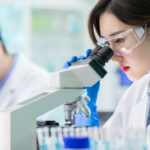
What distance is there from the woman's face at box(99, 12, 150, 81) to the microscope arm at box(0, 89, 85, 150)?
643 millimetres

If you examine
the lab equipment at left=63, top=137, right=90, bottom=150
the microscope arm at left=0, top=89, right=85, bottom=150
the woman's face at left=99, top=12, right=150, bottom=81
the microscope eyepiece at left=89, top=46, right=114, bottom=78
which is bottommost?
the lab equipment at left=63, top=137, right=90, bottom=150

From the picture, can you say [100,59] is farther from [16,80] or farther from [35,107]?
[16,80]

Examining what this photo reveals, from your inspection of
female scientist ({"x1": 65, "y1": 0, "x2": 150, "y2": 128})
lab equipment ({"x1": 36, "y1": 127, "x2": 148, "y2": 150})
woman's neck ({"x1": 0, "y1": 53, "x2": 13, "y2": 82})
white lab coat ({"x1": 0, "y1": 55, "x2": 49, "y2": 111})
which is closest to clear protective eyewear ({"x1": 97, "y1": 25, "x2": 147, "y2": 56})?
female scientist ({"x1": 65, "y1": 0, "x2": 150, "y2": 128})

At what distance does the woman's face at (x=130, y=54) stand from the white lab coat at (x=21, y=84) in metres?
0.95

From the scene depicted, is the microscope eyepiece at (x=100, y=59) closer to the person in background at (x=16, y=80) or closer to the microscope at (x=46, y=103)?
the microscope at (x=46, y=103)

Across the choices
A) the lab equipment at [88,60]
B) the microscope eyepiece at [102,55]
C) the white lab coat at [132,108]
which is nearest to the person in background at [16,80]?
the white lab coat at [132,108]

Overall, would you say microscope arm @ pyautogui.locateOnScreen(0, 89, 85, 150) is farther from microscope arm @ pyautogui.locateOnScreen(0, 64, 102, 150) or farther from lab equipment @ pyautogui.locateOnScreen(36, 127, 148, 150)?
lab equipment @ pyautogui.locateOnScreen(36, 127, 148, 150)

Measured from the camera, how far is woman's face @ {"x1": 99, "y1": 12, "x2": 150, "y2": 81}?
1.33 meters

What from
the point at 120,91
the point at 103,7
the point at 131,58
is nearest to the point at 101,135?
the point at 131,58

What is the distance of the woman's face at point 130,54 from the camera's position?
1332 mm

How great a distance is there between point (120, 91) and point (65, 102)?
374cm

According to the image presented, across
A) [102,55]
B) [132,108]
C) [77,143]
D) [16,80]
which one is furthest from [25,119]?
[16,80]

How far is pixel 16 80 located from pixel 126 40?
47.3 inches

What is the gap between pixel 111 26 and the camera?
1342 mm
